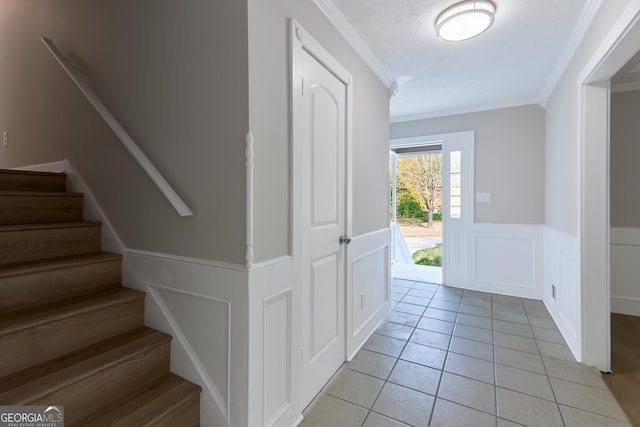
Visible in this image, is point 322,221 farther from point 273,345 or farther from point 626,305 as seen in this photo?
point 626,305

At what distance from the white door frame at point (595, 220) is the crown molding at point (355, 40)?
4.90ft

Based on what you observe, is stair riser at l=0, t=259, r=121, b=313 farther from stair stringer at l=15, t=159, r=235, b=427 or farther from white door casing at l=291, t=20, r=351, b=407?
white door casing at l=291, t=20, r=351, b=407

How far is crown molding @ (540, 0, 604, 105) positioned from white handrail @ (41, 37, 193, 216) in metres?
2.72

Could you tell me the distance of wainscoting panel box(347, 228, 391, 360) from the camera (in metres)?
2.19

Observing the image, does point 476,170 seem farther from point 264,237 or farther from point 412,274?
point 264,237

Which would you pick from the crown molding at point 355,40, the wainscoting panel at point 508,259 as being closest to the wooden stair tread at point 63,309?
the crown molding at point 355,40

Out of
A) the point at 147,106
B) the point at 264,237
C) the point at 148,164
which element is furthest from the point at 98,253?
the point at 264,237

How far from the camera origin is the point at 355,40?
218 cm

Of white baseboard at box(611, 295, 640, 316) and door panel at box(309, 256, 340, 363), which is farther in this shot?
white baseboard at box(611, 295, 640, 316)

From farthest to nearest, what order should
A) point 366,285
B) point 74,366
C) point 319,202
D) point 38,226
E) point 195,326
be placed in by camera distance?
point 366,285 → point 319,202 → point 38,226 → point 195,326 → point 74,366

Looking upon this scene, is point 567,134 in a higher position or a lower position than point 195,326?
higher

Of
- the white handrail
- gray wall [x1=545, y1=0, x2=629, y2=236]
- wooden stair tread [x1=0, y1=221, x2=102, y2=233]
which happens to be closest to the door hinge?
the white handrail

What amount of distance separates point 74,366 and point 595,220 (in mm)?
3149

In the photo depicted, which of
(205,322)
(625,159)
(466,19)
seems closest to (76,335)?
(205,322)
